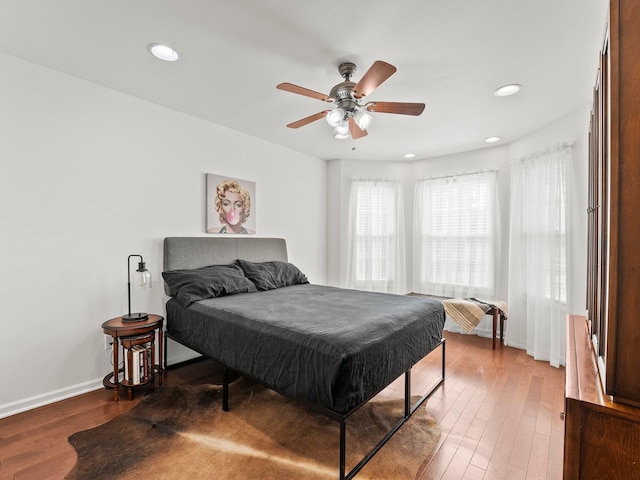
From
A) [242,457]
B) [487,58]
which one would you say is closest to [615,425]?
[242,457]

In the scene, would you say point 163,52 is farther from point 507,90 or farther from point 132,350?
point 507,90

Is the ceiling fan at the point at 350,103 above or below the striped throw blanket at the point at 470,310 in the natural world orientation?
above

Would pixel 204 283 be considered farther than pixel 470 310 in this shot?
No

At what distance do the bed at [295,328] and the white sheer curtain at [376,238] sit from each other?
65.3 inches

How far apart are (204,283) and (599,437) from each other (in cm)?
275

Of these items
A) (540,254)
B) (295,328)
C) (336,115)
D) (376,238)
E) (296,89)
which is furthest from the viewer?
(376,238)

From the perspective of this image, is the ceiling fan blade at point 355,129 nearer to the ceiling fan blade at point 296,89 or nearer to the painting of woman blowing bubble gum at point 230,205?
the ceiling fan blade at point 296,89

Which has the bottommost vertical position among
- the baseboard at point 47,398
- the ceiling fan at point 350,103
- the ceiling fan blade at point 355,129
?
the baseboard at point 47,398

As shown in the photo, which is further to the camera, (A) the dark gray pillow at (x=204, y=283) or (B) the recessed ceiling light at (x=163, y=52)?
(A) the dark gray pillow at (x=204, y=283)

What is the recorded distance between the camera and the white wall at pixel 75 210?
2.27 m

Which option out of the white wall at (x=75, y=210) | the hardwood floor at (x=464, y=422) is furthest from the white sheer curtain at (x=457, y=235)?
the white wall at (x=75, y=210)

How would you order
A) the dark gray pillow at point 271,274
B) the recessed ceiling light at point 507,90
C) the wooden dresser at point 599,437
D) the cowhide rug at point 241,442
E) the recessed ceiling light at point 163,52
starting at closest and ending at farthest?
the wooden dresser at point 599,437, the cowhide rug at point 241,442, the recessed ceiling light at point 163,52, the recessed ceiling light at point 507,90, the dark gray pillow at point 271,274

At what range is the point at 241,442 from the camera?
196 centimetres

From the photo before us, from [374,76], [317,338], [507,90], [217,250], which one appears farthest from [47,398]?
[507,90]
